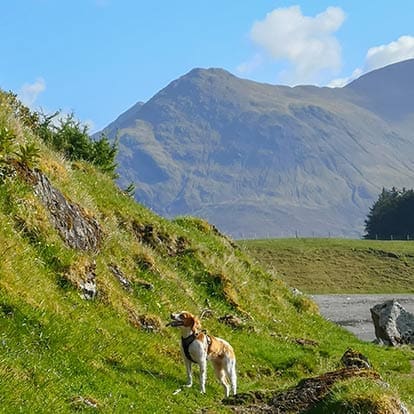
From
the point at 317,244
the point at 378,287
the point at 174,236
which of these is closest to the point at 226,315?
the point at 174,236

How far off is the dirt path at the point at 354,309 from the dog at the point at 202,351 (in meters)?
29.5

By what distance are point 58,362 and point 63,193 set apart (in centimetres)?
944

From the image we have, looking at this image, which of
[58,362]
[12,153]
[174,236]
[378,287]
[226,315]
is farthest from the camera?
[378,287]

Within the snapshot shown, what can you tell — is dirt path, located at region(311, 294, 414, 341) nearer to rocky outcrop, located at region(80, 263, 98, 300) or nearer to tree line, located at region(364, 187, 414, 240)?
rocky outcrop, located at region(80, 263, 98, 300)

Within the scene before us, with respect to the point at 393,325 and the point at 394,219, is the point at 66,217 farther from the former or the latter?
the point at 394,219

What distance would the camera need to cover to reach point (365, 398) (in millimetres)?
11422

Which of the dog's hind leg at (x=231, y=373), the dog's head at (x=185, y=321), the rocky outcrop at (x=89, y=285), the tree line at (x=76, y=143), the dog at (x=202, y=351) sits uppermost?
the tree line at (x=76, y=143)

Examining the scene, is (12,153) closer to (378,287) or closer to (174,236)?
(174,236)

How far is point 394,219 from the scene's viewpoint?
151000 millimetres

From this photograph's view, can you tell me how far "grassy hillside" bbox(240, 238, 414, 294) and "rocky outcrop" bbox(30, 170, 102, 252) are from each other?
70.6 m

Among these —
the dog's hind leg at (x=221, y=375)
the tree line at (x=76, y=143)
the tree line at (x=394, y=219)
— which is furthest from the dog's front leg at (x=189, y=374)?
the tree line at (x=394, y=219)

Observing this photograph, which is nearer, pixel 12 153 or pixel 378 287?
pixel 12 153

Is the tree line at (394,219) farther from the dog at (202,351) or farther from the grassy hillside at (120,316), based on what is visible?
the dog at (202,351)

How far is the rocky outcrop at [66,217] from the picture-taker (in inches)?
746
